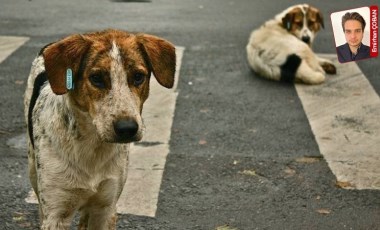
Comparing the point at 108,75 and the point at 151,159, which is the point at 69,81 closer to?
the point at 108,75

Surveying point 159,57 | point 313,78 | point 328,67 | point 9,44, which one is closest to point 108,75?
point 159,57

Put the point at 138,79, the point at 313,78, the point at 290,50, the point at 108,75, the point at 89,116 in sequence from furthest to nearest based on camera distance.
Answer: the point at 290,50, the point at 313,78, the point at 89,116, the point at 138,79, the point at 108,75

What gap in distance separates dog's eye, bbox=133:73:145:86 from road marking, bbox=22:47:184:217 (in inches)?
79.3

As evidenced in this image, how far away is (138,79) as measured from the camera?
4684mm

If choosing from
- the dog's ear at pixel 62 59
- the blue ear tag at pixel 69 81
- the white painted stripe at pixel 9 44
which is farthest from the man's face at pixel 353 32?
the white painted stripe at pixel 9 44

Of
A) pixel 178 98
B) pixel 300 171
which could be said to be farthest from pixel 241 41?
pixel 300 171

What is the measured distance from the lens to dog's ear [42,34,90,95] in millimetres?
4688

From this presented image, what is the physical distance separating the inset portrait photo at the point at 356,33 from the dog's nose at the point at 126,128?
209 centimetres

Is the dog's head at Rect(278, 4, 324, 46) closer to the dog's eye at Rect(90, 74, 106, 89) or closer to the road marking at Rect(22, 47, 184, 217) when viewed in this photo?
the road marking at Rect(22, 47, 184, 217)

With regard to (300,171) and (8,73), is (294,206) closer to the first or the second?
(300,171)

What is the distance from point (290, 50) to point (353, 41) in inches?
169

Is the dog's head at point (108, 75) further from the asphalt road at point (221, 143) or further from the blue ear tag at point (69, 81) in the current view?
the asphalt road at point (221, 143)

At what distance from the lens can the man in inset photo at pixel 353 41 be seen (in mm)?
6055

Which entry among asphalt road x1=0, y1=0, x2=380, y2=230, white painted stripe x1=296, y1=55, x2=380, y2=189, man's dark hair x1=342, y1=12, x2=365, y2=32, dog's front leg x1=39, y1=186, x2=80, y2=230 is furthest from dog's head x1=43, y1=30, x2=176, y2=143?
white painted stripe x1=296, y1=55, x2=380, y2=189
